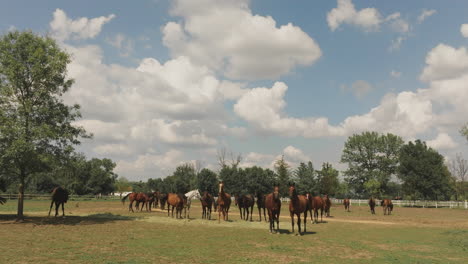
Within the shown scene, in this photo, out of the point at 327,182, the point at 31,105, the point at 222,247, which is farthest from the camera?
the point at 327,182

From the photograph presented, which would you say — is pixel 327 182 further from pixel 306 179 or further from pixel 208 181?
pixel 208 181

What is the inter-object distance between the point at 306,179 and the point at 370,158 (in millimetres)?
27264

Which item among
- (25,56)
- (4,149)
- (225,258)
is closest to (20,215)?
(4,149)

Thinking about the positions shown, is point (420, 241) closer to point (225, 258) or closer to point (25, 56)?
point (225, 258)

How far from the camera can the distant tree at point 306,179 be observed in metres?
70.1

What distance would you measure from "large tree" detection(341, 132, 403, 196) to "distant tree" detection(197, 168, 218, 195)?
3771cm

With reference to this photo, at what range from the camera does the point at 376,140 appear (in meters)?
87.1

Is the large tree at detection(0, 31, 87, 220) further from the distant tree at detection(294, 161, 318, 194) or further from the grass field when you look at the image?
the distant tree at detection(294, 161, 318, 194)

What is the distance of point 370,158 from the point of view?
3438 inches

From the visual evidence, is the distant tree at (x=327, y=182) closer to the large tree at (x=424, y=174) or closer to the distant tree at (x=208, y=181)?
the large tree at (x=424, y=174)

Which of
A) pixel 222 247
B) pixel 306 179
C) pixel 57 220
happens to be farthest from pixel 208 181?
pixel 222 247

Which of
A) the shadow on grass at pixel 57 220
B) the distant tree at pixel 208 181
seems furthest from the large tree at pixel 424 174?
the shadow on grass at pixel 57 220

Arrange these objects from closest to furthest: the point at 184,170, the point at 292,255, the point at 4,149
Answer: the point at 292,255 < the point at 4,149 < the point at 184,170

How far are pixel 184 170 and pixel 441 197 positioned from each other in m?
94.1
